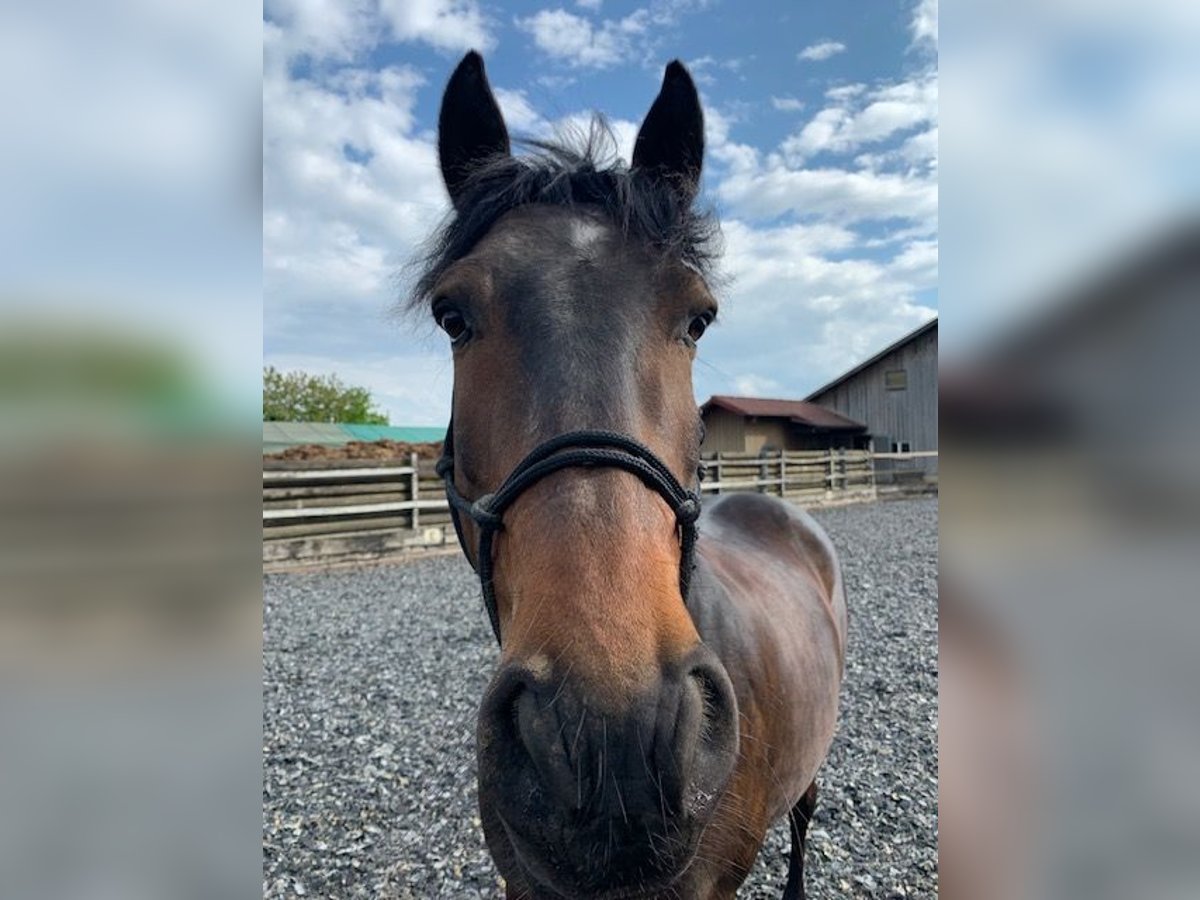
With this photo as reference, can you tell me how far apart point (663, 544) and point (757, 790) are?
3.73 feet

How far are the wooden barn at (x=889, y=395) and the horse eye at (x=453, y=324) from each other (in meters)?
23.2

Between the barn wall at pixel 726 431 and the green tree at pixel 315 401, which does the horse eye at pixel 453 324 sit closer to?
A: the barn wall at pixel 726 431

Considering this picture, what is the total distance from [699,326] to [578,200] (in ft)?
1.66

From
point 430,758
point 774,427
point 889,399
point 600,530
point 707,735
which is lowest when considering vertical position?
point 430,758

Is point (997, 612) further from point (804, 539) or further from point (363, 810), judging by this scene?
point (363, 810)

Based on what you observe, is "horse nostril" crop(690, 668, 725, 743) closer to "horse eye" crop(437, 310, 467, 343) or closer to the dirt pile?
"horse eye" crop(437, 310, 467, 343)

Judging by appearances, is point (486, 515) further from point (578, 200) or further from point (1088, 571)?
point (1088, 571)

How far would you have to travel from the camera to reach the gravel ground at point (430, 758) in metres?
3.79

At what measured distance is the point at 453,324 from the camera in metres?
1.91

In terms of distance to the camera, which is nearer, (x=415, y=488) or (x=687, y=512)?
(x=687, y=512)

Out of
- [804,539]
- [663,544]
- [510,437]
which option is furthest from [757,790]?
[804,539]

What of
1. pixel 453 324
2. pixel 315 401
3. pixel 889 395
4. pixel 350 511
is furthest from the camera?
pixel 315 401

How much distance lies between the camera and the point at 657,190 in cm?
198

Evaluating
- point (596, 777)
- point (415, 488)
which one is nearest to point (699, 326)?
point (596, 777)
